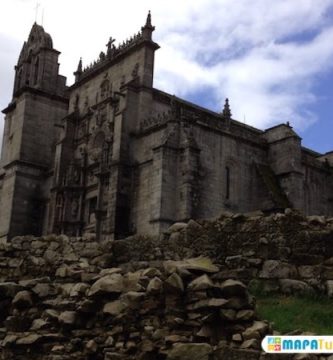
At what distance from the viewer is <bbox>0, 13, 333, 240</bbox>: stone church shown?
100 ft

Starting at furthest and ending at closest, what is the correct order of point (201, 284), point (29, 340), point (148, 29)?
point (148, 29) < point (29, 340) < point (201, 284)

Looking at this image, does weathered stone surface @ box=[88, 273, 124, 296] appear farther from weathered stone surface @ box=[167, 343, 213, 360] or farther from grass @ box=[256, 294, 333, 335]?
grass @ box=[256, 294, 333, 335]

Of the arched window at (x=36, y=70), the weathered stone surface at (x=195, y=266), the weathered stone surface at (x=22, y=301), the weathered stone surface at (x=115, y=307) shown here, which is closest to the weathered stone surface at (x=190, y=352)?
the weathered stone surface at (x=115, y=307)

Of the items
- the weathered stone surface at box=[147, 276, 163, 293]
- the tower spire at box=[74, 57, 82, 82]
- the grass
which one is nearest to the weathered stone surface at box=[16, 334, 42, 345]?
the weathered stone surface at box=[147, 276, 163, 293]

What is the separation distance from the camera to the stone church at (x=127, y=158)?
3056cm

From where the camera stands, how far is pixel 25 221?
39.4 m

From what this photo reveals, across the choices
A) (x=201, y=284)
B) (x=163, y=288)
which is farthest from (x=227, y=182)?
(x=201, y=284)

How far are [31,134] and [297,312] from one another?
34419 millimetres

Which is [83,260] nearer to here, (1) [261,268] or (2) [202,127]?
(1) [261,268]

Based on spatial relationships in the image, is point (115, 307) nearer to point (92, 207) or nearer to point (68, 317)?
point (68, 317)

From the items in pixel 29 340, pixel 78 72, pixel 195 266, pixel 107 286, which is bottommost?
pixel 29 340

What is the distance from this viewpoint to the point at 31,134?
4166 centimetres

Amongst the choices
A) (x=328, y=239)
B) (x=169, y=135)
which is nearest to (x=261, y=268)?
(x=328, y=239)

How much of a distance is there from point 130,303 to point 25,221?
31.4 metres
